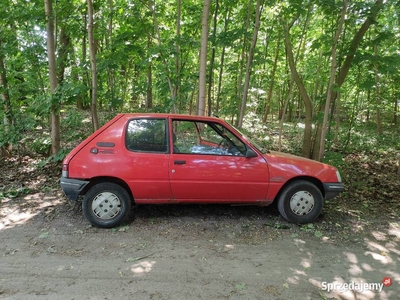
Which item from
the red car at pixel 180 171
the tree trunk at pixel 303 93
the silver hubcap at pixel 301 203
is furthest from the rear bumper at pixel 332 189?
the tree trunk at pixel 303 93

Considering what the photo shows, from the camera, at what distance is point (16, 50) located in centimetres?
707

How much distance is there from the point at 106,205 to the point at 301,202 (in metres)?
3.17

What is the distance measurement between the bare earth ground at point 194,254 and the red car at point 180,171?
0.41 metres

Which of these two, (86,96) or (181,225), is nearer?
(181,225)

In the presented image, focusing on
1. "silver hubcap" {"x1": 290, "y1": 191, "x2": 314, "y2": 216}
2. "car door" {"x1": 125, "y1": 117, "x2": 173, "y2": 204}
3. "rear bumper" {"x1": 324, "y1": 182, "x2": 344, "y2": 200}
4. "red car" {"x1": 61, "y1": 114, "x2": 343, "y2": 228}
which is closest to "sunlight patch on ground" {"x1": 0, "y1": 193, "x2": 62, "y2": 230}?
"red car" {"x1": 61, "y1": 114, "x2": 343, "y2": 228}

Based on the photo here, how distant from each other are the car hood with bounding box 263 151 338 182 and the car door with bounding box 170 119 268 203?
152 millimetres

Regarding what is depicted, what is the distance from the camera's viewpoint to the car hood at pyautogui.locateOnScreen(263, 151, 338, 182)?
473 cm

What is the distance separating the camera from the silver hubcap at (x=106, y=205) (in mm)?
4527

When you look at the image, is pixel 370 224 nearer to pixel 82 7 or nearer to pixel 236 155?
pixel 236 155

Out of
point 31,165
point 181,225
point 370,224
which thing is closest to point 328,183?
point 370,224

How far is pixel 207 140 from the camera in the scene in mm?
4801

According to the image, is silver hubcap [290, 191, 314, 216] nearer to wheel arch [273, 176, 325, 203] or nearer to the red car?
the red car

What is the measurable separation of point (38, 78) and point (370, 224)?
28.2 ft

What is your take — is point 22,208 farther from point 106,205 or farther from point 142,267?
point 142,267
